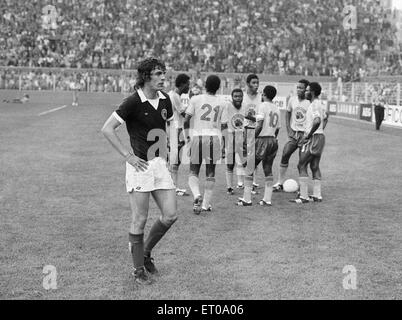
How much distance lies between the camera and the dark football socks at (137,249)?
235 inches

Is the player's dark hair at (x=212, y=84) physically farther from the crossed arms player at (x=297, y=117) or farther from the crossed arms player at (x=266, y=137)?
the crossed arms player at (x=297, y=117)

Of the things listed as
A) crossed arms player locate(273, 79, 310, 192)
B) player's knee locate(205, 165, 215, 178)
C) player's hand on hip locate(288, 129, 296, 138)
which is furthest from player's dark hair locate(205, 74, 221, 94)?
player's hand on hip locate(288, 129, 296, 138)

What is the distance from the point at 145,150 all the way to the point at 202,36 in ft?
139

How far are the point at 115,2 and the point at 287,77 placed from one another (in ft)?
51.9

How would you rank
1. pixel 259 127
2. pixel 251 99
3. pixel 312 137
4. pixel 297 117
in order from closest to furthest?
pixel 259 127
pixel 312 137
pixel 251 99
pixel 297 117

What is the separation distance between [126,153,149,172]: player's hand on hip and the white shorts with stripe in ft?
0.17

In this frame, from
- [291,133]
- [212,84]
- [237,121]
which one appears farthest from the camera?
[291,133]

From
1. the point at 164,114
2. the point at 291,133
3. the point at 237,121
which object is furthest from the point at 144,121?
the point at 291,133

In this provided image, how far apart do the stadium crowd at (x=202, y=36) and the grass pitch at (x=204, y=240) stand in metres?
31.8

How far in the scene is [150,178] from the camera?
592 cm

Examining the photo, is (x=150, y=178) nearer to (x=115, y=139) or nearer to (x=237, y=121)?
(x=115, y=139)

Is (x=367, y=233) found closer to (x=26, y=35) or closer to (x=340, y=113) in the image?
(x=340, y=113)

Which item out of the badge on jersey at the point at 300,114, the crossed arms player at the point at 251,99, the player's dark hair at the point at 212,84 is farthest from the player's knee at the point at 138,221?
the badge on jersey at the point at 300,114
